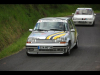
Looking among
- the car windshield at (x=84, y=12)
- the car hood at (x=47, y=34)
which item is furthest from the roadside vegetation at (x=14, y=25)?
the car windshield at (x=84, y=12)

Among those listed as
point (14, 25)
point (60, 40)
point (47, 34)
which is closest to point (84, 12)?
point (14, 25)

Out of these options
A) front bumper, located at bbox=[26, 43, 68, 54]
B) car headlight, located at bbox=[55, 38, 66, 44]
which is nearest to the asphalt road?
front bumper, located at bbox=[26, 43, 68, 54]

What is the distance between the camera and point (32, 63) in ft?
42.3

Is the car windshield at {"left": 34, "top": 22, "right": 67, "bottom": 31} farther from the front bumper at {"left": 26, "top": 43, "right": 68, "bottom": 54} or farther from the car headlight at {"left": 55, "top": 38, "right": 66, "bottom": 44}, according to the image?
the front bumper at {"left": 26, "top": 43, "right": 68, "bottom": 54}

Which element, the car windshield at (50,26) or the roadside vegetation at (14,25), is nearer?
the car windshield at (50,26)

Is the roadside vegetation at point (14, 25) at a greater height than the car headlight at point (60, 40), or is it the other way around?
the car headlight at point (60, 40)

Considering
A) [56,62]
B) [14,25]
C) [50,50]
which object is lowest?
[14,25]

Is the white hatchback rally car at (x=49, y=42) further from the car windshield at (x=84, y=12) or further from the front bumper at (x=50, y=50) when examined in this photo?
the car windshield at (x=84, y=12)

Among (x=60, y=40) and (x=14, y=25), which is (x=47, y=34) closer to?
(x=60, y=40)

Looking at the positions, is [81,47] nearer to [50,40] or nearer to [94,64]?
[50,40]

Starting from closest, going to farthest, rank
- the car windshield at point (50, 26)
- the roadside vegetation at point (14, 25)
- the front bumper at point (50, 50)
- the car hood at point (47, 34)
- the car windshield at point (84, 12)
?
the front bumper at point (50, 50), the car hood at point (47, 34), the car windshield at point (50, 26), the roadside vegetation at point (14, 25), the car windshield at point (84, 12)

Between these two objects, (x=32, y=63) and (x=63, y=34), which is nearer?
Result: (x=32, y=63)

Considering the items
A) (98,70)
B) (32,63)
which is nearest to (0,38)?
(32,63)
